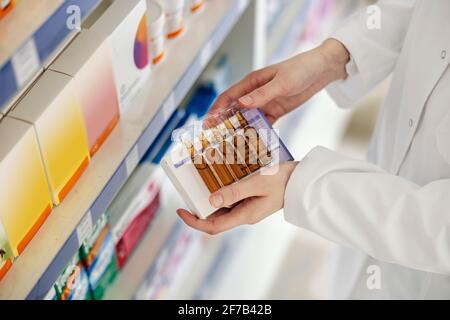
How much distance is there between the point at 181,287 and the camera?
212 centimetres

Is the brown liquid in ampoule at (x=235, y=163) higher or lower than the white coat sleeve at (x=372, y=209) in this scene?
higher

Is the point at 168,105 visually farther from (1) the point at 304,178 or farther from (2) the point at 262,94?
(1) the point at 304,178

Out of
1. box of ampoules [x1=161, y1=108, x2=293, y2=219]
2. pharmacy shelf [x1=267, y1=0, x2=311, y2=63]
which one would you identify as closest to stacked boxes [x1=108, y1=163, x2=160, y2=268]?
box of ampoules [x1=161, y1=108, x2=293, y2=219]

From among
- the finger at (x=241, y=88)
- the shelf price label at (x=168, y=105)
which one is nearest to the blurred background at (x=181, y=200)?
the shelf price label at (x=168, y=105)

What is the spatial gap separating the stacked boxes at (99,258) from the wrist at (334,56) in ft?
2.27

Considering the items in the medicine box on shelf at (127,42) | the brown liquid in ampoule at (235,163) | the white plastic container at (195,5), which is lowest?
the brown liquid in ampoule at (235,163)

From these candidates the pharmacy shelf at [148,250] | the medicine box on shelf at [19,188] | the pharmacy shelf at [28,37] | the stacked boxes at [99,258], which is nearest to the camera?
the pharmacy shelf at [28,37]

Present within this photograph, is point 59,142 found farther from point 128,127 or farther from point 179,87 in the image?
point 179,87

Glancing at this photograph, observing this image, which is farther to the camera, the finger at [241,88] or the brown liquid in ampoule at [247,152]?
the finger at [241,88]

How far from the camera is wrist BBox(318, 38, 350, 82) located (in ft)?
4.80

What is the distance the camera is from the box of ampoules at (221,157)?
49.5 inches

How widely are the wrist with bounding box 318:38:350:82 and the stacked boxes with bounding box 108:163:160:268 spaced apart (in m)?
0.60

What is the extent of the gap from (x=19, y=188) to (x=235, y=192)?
419 millimetres

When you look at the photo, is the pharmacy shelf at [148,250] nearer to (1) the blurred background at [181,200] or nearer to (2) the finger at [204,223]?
(1) the blurred background at [181,200]
